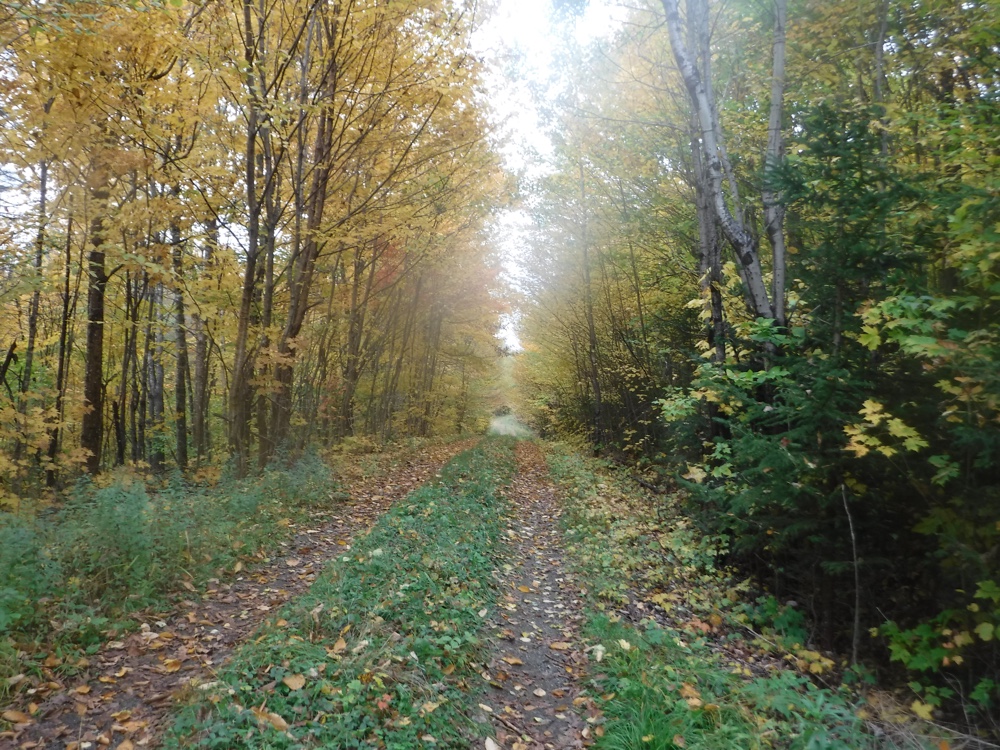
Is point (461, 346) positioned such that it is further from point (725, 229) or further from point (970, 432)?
point (970, 432)

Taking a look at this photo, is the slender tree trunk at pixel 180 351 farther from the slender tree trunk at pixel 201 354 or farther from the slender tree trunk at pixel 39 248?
the slender tree trunk at pixel 39 248

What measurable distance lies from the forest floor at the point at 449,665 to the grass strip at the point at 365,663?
2 cm

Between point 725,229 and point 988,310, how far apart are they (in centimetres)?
278

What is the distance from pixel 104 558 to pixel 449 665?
131 inches

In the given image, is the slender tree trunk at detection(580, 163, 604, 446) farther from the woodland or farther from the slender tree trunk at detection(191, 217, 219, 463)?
the slender tree trunk at detection(191, 217, 219, 463)

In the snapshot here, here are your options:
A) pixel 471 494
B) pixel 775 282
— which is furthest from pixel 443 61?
pixel 471 494

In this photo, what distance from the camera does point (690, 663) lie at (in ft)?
15.9

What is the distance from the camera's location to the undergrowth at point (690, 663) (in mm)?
3875

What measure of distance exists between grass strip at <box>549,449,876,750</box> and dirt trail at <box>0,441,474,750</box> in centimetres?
297

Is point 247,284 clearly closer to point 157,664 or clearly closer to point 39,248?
point 39,248

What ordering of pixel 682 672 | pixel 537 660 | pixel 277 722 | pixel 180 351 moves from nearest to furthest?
pixel 277 722, pixel 682 672, pixel 537 660, pixel 180 351

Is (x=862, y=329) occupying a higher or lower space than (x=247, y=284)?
lower

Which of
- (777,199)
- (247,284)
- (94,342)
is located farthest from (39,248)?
(777,199)

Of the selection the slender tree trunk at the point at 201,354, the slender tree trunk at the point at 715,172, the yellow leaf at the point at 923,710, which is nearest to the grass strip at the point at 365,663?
the yellow leaf at the point at 923,710
